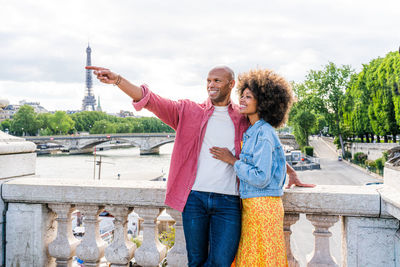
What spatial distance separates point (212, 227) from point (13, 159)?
1.73 meters

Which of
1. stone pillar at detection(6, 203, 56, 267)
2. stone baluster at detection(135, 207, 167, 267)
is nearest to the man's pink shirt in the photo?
stone baluster at detection(135, 207, 167, 267)

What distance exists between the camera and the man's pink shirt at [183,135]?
2.01 m

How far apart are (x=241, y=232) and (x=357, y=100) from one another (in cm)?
3409

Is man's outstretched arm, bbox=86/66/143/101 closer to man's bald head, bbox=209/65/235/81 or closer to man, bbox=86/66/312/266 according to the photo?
man, bbox=86/66/312/266

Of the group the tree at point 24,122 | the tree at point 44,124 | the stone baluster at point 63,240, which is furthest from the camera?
the tree at point 44,124

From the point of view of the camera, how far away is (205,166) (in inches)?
79.4

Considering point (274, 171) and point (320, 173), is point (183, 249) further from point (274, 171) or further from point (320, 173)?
point (320, 173)

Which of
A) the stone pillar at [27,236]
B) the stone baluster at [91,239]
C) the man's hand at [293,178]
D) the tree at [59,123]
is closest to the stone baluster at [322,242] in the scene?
the man's hand at [293,178]

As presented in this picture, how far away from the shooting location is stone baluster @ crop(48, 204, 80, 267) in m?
2.55

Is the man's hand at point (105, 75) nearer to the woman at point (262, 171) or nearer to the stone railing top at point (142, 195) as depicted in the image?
the woman at point (262, 171)

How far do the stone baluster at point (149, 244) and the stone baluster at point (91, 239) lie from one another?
30 centimetres

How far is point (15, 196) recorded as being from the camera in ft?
8.59

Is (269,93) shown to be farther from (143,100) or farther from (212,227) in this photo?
(212,227)

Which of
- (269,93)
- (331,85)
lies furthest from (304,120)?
(269,93)
